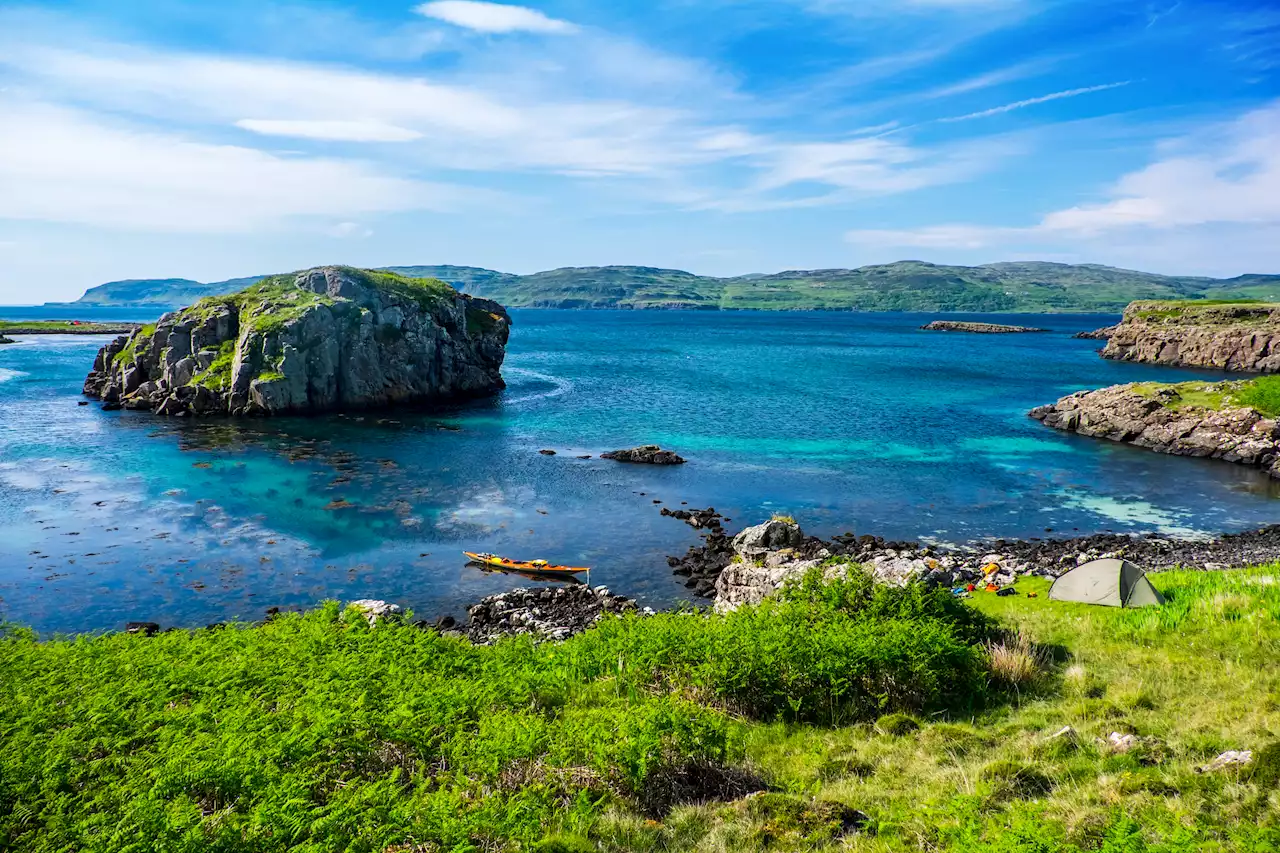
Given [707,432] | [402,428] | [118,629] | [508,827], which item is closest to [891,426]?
[707,432]

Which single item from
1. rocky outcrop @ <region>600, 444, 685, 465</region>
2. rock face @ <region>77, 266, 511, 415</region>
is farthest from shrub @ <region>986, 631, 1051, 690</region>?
rock face @ <region>77, 266, 511, 415</region>

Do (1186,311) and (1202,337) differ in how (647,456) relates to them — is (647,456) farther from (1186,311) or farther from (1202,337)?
(1186,311)

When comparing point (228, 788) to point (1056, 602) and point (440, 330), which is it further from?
point (440, 330)

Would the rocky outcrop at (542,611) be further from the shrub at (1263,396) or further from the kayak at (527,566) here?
the shrub at (1263,396)

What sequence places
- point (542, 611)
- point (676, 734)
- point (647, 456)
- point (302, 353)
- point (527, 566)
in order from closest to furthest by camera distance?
1. point (676, 734)
2. point (542, 611)
3. point (527, 566)
4. point (647, 456)
5. point (302, 353)

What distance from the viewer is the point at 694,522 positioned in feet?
161

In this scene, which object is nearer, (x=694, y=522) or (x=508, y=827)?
(x=508, y=827)

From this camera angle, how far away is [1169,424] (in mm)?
71250

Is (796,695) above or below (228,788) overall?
below

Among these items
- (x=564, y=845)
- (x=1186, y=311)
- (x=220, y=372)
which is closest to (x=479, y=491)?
(x=564, y=845)

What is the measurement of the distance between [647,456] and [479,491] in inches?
627

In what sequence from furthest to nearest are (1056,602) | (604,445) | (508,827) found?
(604,445) → (1056,602) → (508,827)

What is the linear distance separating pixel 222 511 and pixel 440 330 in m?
50.9

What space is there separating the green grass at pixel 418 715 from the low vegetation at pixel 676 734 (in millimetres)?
62
